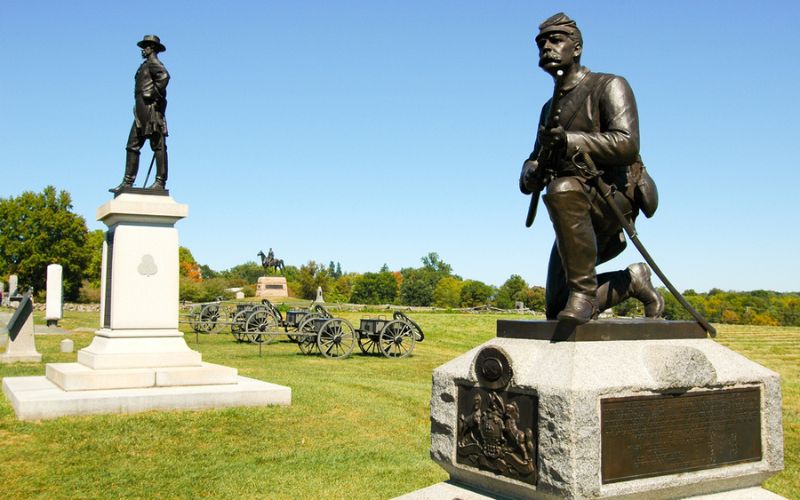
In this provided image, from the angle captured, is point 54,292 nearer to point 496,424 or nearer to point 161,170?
point 161,170

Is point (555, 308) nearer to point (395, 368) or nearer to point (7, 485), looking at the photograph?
point (7, 485)

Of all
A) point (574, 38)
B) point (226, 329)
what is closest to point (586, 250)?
point (574, 38)

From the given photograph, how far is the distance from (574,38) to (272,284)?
5470 cm

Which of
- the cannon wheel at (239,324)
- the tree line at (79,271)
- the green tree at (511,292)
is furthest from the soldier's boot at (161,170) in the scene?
the green tree at (511,292)

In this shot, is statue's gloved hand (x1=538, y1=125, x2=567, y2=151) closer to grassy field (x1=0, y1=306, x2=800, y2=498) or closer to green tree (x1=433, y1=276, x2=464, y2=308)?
grassy field (x1=0, y1=306, x2=800, y2=498)

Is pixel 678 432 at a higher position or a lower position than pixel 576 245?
lower

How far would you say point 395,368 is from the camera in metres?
15.0

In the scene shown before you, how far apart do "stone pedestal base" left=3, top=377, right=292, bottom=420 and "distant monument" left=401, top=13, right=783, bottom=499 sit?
482 centimetres

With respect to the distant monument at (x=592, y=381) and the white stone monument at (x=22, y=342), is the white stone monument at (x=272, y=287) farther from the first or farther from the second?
the distant monument at (x=592, y=381)

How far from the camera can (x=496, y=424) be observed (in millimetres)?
3945

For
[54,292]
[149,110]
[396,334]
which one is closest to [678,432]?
[149,110]

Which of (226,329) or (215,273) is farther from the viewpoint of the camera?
(215,273)

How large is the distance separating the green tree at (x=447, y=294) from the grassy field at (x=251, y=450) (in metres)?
69.8

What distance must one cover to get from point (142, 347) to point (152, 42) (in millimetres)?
4389
